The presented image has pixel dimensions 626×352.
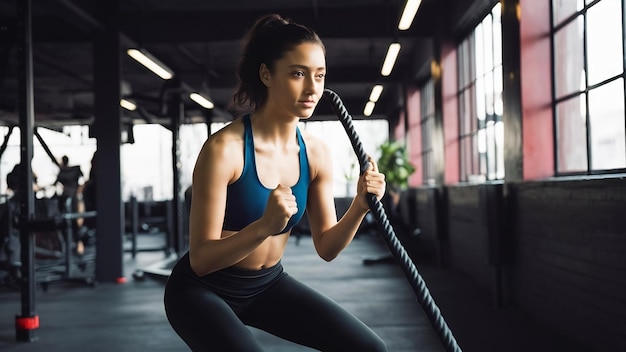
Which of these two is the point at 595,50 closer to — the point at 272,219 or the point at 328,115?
the point at 272,219

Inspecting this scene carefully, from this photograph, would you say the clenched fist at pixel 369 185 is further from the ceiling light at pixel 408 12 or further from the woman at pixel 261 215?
the ceiling light at pixel 408 12

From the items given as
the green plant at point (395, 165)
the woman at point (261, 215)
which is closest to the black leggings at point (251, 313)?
the woman at point (261, 215)

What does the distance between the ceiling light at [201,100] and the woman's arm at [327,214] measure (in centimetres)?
718

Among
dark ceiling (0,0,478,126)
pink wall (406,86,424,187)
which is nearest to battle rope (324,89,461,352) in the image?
dark ceiling (0,0,478,126)

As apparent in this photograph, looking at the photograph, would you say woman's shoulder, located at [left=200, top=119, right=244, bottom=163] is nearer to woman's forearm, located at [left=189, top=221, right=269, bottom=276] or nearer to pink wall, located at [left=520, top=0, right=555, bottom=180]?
woman's forearm, located at [left=189, top=221, right=269, bottom=276]

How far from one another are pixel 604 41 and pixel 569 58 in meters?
0.57

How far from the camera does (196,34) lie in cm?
696

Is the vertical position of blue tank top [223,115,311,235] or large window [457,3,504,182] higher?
Result: large window [457,3,504,182]

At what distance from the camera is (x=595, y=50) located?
3.53m

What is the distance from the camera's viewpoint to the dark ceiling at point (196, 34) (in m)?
6.62

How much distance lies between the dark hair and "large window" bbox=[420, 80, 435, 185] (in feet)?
25.8

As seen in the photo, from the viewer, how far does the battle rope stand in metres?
1.31

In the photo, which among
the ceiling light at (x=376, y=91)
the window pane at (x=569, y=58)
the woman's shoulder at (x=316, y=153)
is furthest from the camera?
the ceiling light at (x=376, y=91)

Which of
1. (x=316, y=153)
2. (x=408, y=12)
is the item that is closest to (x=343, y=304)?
(x=408, y=12)
